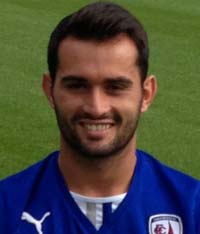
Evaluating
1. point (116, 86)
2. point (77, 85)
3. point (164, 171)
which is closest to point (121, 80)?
point (116, 86)

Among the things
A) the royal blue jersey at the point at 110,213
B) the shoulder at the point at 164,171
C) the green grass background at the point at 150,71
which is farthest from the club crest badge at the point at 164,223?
the green grass background at the point at 150,71

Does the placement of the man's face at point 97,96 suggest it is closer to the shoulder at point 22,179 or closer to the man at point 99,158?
the man at point 99,158

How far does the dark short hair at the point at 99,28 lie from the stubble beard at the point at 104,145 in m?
0.15

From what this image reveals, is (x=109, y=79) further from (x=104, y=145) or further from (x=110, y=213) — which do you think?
(x=110, y=213)

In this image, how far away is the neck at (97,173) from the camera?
2.71 metres

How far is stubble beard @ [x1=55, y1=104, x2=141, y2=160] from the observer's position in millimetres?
2600

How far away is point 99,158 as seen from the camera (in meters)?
2.64

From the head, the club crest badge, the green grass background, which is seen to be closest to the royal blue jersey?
the club crest badge

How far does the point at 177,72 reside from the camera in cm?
917

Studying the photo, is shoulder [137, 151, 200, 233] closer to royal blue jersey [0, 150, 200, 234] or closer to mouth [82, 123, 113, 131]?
royal blue jersey [0, 150, 200, 234]

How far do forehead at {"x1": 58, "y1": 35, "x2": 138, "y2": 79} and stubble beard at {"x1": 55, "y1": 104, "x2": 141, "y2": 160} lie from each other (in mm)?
126

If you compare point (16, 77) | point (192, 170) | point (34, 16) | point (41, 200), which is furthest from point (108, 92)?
point (34, 16)

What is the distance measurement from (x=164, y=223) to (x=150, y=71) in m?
6.30

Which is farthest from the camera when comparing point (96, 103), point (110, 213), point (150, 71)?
point (150, 71)
